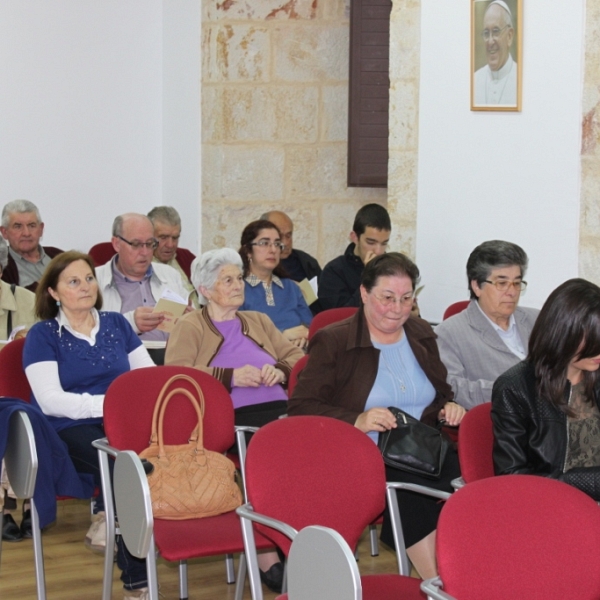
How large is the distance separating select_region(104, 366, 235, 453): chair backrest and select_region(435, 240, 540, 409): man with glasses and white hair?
0.98 metres

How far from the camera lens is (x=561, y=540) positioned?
2414 millimetres

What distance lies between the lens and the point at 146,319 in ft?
17.0

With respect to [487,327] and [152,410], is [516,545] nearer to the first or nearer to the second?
[152,410]

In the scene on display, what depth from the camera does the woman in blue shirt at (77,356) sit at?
3973 millimetres

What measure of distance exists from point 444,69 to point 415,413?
2.45 meters

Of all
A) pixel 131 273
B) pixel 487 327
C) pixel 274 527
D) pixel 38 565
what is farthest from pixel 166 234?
pixel 274 527

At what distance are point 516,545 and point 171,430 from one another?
5.30ft

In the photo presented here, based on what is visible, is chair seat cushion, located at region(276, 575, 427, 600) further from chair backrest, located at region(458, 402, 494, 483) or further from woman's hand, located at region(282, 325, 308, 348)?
woman's hand, located at region(282, 325, 308, 348)

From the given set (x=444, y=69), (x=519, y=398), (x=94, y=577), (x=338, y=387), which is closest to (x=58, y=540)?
(x=94, y=577)

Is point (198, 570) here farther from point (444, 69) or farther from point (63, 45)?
point (63, 45)

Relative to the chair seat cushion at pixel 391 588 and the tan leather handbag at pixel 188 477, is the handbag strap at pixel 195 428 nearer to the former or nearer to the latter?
the tan leather handbag at pixel 188 477

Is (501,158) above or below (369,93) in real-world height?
below

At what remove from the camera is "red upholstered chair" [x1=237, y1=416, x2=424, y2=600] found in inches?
115

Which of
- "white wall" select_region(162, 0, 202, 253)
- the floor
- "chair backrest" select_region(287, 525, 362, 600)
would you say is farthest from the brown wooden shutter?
"chair backrest" select_region(287, 525, 362, 600)
